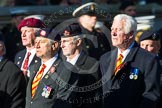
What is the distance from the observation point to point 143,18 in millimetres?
13602

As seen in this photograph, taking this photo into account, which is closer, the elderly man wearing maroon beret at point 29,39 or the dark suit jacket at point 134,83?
the dark suit jacket at point 134,83

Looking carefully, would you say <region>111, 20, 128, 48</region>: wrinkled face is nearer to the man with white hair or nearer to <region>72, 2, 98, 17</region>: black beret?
the man with white hair

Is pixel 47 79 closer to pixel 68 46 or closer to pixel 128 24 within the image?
pixel 68 46

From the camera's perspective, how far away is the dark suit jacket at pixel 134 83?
912 cm

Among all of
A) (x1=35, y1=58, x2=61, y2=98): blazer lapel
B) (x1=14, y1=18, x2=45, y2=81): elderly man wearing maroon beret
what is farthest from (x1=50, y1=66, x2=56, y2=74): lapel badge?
(x1=14, y1=18, x2=45, y2=81): elderly man wearing maroon beret

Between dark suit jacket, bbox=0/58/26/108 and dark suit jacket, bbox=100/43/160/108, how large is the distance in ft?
3.52

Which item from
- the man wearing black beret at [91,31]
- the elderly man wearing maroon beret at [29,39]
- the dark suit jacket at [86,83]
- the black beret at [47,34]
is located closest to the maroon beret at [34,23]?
the elderly man wearing maroon beret at [29,39]

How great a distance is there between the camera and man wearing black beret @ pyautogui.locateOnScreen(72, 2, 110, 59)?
36.0 feet

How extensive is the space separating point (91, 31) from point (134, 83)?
7.50 ft

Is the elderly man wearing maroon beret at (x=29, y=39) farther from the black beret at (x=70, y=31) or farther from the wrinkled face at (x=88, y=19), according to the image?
the wrinkled face at (x=88, y=19)

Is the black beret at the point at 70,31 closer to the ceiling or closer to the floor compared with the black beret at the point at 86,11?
closer to the ceiling

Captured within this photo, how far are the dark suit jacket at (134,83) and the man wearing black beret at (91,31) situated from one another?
4.72ft

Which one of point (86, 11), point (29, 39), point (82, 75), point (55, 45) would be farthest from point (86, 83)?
point (86, 11)

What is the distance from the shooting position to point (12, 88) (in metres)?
9.47
